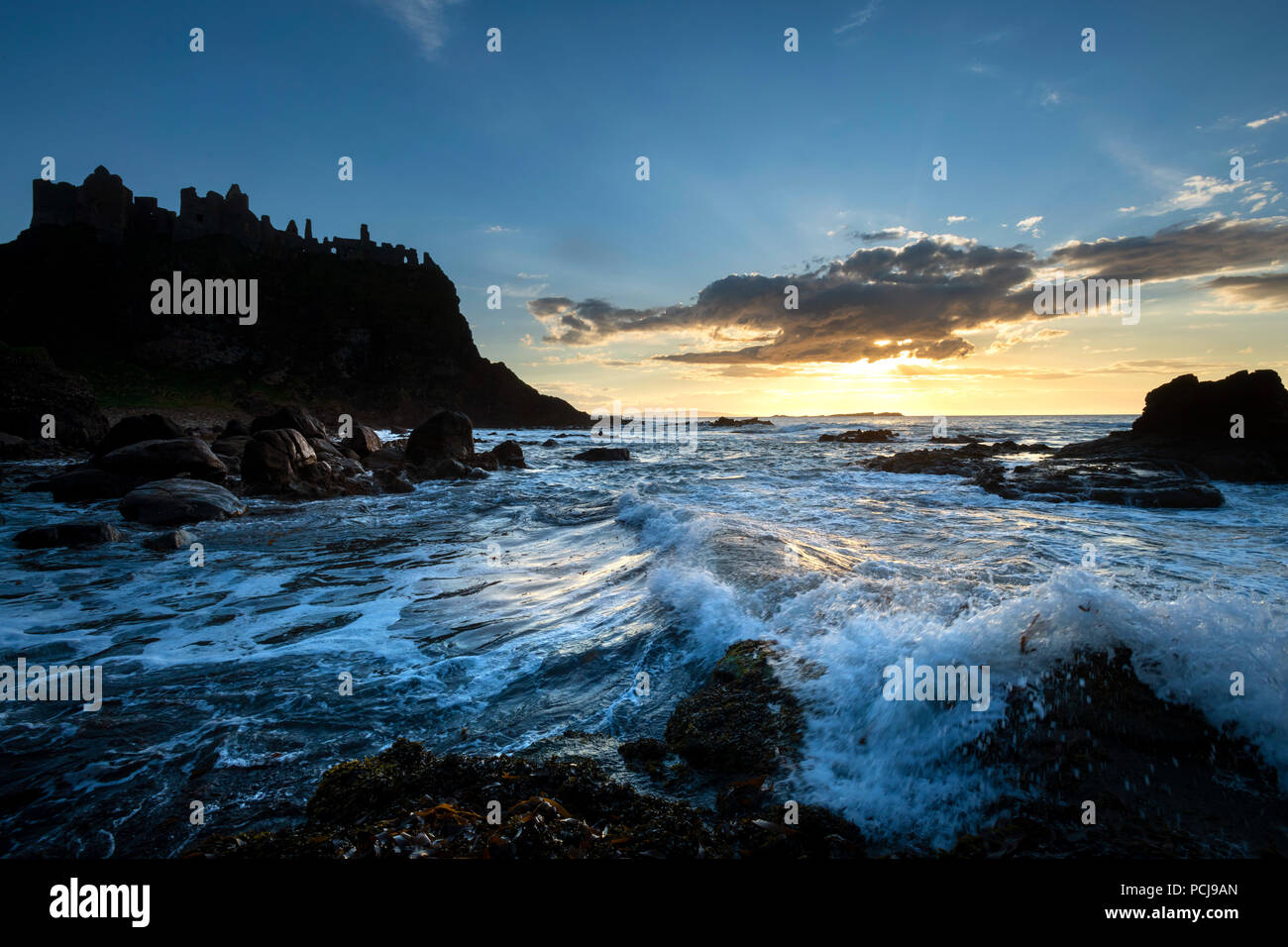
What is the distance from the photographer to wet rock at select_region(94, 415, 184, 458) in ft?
56.3

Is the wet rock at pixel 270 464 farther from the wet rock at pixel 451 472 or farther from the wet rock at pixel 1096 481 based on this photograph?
the wet rock at pixel 1096 481

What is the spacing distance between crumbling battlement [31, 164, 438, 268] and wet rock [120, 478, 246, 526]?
86.2 metres

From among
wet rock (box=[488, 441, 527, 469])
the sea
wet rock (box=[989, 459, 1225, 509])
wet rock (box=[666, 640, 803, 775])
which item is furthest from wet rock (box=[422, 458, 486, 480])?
wet rock (box=[666, 640, 803, 775])

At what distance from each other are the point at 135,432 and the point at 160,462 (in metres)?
3.55

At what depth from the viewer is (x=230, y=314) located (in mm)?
72750

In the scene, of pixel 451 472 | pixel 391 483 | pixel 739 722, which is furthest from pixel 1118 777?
pixel 451 472

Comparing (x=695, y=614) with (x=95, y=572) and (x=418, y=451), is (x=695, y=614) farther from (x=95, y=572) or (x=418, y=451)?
(x=418, y=451)

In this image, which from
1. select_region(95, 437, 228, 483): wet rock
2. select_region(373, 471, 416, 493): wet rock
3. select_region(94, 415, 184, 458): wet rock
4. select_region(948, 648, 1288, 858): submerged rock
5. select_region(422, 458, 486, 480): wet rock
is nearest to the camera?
select_region(948, 648, 1288, 858): submerged rock

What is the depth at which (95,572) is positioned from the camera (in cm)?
835

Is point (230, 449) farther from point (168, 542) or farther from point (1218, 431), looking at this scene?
point (1218, 431)

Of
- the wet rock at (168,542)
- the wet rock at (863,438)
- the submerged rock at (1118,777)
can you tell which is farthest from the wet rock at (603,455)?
the submerged rock at (1118,777)

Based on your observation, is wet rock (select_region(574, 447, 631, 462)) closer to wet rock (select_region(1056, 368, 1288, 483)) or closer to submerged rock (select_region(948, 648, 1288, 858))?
wet rock (select_region(1056, 368, 1288, 483))

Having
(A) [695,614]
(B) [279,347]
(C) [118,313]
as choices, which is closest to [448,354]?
(B) [279,347]

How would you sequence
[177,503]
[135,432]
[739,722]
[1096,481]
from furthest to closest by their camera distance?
[135,432] < [1096,481] < [177,503] < [739,722]
